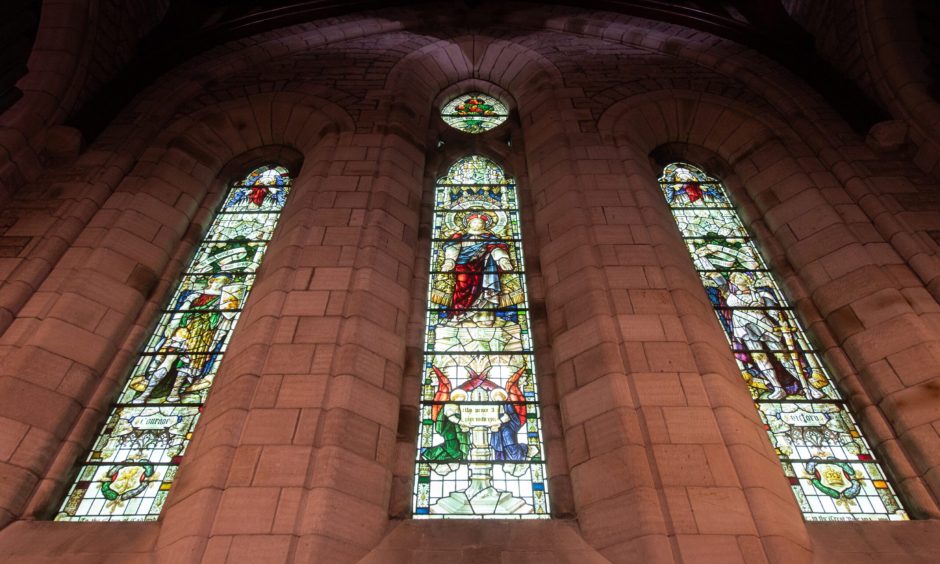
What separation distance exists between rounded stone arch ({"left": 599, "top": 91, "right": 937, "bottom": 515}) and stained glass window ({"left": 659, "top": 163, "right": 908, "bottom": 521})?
0.12m

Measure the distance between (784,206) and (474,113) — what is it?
3951mm

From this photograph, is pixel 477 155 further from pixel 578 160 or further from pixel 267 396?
pixel 267 396

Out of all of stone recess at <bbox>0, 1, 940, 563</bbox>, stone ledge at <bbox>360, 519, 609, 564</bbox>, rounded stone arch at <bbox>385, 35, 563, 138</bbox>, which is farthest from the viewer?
rounded stone arch at <bbox>385, 35, 563, 138</bbox>

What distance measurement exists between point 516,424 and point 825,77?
606 centimetres

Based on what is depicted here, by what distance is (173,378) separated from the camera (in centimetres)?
496

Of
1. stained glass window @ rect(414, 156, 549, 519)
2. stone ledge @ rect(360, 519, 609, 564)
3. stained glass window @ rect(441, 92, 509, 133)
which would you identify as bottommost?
stone ledge @ rect(360, 519, 609, 564)

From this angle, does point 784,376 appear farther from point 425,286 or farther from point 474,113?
point 474,113

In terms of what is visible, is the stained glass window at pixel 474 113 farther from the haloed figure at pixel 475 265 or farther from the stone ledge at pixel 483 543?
the stone ledge at pixel 483 543

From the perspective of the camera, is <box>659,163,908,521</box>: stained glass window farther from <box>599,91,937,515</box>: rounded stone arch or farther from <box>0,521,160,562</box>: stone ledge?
<box>0,521,160,562</box>: stone ledge

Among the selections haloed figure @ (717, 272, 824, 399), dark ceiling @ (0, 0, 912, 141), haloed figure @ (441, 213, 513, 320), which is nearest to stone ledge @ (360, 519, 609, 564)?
haloed figure @ (441, 213, 513, 320)

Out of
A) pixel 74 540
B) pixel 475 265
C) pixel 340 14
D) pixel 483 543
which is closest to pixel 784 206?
pixel 475 265

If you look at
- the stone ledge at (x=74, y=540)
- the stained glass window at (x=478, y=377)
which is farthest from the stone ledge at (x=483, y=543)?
the stone ledge at (x=74, y=540)

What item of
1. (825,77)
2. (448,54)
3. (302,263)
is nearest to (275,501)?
(302,263)

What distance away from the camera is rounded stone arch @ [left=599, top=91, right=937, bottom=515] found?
4445 mm
